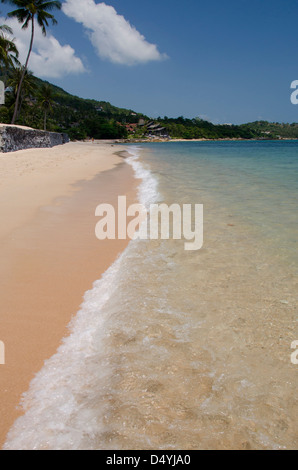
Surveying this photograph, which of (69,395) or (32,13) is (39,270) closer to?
(69,395)

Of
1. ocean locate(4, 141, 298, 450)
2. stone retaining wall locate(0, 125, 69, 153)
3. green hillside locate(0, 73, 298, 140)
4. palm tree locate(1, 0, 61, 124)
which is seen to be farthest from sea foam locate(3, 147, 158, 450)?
green hillside locate(0, 73, 298, 140)

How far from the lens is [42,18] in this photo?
29906 mm

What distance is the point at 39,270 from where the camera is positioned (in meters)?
3.39

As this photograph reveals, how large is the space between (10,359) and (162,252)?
233 centimetres

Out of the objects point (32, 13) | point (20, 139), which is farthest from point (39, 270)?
point (32, 13)

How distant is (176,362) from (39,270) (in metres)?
2.04

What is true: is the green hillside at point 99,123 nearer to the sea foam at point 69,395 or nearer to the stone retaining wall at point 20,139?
the stone retaining wall at point 20,139

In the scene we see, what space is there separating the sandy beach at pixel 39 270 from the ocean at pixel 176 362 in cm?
13

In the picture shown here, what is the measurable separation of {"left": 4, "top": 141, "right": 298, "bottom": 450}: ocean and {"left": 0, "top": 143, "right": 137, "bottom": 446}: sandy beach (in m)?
0.13

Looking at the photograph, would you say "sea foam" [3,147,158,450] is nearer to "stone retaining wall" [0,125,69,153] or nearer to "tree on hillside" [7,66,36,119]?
"stone retaining wall" [0,125,69,153]

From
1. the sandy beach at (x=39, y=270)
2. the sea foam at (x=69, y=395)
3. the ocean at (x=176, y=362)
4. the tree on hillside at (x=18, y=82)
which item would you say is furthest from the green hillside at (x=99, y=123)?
the sea foam at (x=69, y=395)

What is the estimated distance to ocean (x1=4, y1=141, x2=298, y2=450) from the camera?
1.58 metres

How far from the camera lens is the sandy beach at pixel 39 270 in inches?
82.0
